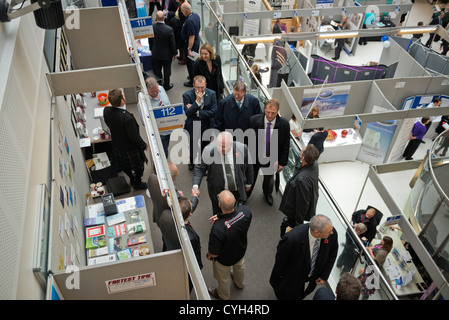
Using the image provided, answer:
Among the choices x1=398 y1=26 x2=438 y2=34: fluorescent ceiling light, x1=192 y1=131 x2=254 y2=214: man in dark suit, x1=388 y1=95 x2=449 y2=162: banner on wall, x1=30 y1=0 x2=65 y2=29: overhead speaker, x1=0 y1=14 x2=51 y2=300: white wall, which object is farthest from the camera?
x1=398 y1=26 x2=438 y2=34: fluorescent ceiling light

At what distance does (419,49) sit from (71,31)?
29.8 ft

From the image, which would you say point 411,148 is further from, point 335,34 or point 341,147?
point 335,34

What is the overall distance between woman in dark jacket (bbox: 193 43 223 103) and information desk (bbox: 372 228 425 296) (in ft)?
13.6

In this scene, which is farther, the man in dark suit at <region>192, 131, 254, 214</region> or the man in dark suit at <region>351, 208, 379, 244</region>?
the man in dark suit at <region>351, 208, 379, 244</region>

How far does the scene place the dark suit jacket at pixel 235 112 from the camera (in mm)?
5594

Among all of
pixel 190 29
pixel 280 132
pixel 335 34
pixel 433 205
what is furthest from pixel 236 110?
pixel 335 34

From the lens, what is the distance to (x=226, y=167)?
15.3 feet

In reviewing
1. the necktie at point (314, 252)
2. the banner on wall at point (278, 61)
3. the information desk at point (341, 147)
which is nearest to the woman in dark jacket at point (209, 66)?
the information desk at point (341, 147)

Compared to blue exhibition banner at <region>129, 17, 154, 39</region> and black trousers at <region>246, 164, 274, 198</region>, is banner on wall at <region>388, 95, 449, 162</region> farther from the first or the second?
blue exhibition banner at <region>129, 17, 154, 39</region>

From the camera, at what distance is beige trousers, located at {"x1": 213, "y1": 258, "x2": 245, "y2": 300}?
13.7 feet

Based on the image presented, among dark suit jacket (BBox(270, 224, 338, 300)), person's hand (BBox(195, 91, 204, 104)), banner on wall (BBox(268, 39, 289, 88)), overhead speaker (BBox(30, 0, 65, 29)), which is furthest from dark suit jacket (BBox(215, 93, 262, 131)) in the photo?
banner on wall (BBox(268, 39, 289, 88))

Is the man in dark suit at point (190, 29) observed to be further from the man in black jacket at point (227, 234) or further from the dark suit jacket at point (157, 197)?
the man in black jacket at point (227, 234)

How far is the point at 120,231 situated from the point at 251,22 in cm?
916
